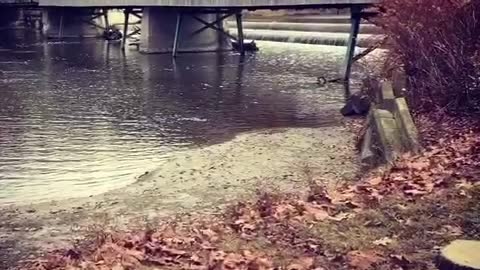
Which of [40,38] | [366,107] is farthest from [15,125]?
[40,38]

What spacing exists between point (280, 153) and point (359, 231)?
6348mm

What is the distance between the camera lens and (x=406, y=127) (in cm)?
949

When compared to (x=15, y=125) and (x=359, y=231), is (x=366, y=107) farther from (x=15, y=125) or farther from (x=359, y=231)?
(x=359, y=231)

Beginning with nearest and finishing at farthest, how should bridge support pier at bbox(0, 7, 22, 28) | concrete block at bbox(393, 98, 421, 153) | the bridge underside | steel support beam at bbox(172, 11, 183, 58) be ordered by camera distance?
concrete block at bbox(393, 98, 421, 153) < the bridge underside < steel support beam at bbox(172, 11, 183, 58) < bridge support pier at bbox(0, 7, 22, 28)

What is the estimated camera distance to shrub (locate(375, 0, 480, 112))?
1038cm

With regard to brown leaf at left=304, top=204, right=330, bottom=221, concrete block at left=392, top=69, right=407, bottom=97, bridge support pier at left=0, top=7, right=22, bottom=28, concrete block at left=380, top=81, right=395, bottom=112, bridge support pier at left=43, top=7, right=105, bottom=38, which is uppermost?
brown leaf at left=304, top=204, right=330, bottom=221

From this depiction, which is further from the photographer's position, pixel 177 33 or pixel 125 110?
pixel 177 33

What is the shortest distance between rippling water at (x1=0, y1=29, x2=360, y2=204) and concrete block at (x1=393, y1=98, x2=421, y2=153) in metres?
3.92

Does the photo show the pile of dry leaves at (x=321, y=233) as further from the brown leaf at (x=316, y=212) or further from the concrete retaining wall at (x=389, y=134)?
the concrete retaining wall at (x=389, y=134)

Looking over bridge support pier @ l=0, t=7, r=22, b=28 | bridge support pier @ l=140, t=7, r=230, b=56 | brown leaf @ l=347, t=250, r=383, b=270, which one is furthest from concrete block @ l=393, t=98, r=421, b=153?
bridge support pier @ l=0, t=7, r=22, b=28

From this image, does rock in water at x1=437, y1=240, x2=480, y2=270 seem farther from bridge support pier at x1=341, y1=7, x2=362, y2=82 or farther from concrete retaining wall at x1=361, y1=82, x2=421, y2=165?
bridge support pier at x1=341, y1=7, x2=362, y2=82

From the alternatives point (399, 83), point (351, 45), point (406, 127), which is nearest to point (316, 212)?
point (406, 127)

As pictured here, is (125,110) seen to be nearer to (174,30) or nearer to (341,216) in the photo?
(341,216)

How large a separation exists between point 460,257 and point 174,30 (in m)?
35.3
